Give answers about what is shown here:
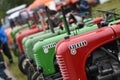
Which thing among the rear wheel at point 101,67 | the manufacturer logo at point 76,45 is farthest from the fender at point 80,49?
the rear wheel at point 101,67

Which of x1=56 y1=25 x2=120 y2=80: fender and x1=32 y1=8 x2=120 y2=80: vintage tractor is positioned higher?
x1=56 y1=25 x2=120 y2=80: fender

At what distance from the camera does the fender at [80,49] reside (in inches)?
280

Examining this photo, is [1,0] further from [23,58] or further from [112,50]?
[112,50]

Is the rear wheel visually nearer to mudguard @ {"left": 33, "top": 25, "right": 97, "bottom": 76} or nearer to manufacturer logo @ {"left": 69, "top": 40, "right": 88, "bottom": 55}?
manufacturer logo @ {"left": 69, "top": 40, "right": 88, "bottom": 55}

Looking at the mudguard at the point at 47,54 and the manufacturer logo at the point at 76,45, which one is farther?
the mudguard at the point at 47,54

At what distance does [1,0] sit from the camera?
35.4 metres

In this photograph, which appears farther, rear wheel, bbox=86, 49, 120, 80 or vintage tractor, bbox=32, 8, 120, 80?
vintage tractor, bbox=32, 8, 120, 80

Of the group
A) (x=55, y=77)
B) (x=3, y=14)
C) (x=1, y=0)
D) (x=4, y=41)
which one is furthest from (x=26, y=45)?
(x=3, y=14)

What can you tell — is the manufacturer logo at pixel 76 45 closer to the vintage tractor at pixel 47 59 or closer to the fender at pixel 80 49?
the fender at pixel 80 49

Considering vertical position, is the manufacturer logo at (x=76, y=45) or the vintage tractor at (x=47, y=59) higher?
the manufacturer logo at (x=76, y=45)

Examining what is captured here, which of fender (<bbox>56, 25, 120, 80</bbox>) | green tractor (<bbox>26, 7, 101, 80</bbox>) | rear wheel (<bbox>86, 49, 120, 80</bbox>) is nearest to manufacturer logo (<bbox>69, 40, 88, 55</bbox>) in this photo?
fender (<bbox>56, 25, 120, 80</bbox>)

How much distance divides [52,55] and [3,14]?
3270 centimetres

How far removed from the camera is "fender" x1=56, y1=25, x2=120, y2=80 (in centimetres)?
712

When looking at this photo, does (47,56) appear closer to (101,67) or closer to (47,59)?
(47,59)
